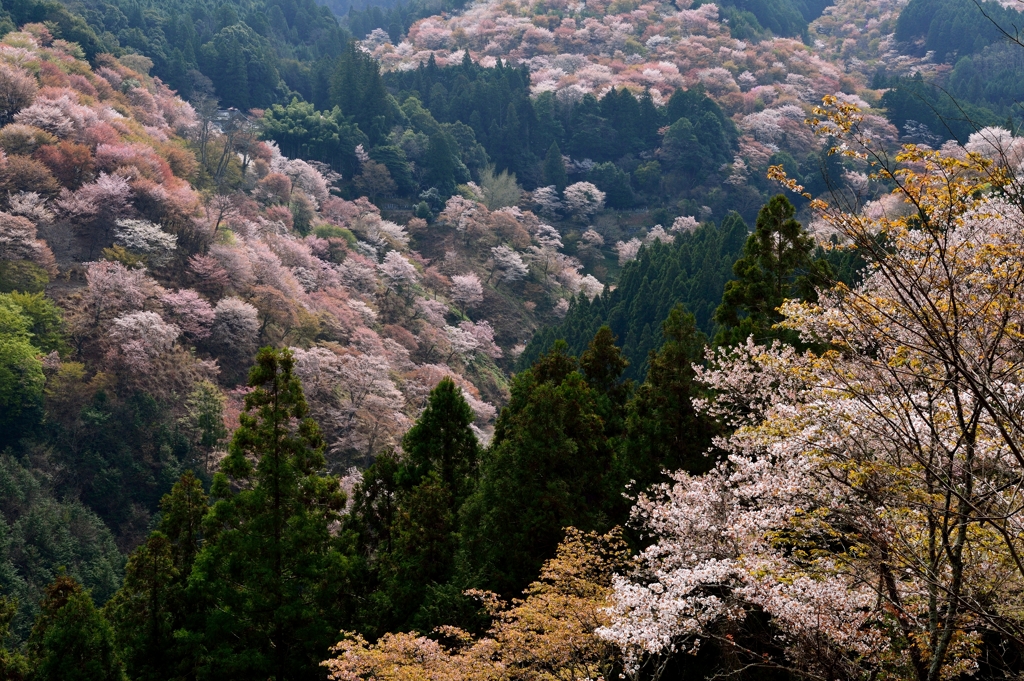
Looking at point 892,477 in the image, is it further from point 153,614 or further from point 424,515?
point 153,614

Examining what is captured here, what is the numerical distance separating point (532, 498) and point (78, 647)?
9193 mm

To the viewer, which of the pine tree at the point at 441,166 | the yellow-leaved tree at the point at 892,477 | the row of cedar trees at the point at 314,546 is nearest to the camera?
the yellow-leaved tree at the point at 892,477

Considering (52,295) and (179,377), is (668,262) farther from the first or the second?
(52,295)

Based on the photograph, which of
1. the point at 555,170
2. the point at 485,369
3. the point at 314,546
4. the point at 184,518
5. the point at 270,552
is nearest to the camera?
the point at 270,552

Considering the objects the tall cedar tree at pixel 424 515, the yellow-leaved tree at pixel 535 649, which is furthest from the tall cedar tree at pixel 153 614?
the yellow-leaved tree at pixel 535 649

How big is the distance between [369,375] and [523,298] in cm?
2360

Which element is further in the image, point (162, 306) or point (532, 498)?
point (162, 306)

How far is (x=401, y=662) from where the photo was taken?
39.1ft

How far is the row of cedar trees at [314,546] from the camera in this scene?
15.7m

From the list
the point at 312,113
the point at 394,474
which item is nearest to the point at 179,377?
the point at 394,474

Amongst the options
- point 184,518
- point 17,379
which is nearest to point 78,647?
point 184,518

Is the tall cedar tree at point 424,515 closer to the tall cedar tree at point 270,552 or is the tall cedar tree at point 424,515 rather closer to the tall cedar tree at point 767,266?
the tall cedar tree at point 270,552

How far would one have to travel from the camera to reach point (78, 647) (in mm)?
14523

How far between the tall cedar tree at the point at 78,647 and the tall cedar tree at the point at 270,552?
1.89m
